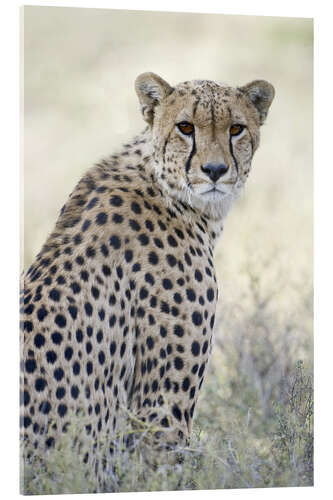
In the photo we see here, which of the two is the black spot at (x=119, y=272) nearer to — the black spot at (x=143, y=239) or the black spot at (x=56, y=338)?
the black spot at (x=143, y=239)

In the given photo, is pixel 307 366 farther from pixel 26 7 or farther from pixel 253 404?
pixel 26 7

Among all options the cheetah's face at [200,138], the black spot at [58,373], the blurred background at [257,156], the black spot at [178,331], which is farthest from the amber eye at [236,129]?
the black spot at [58,373]

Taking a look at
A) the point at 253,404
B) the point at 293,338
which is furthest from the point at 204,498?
the point at 293,338

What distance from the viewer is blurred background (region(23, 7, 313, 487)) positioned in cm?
407

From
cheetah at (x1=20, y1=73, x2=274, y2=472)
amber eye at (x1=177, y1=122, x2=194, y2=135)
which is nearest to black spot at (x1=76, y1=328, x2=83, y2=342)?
cheetah at (x1=20, y1=73, x2=274, y2=472)

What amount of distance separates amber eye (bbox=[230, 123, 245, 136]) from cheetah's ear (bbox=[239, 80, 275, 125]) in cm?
17

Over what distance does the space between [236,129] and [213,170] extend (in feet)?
0.88

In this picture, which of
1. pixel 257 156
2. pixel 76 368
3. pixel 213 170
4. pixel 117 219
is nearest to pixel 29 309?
pixel 76 368

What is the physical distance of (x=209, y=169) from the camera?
3.66 meters

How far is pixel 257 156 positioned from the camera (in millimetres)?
5273

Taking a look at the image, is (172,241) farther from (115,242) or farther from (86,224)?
(86,224)

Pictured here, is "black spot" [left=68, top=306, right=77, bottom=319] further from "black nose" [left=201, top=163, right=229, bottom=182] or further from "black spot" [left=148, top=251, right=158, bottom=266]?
"black nose" [left=201, top=163, right=229, bottom=182]

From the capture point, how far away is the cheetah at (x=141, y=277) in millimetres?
3451
